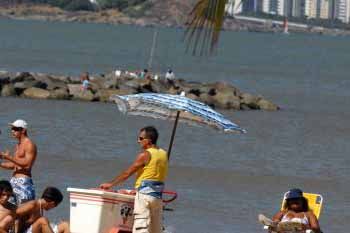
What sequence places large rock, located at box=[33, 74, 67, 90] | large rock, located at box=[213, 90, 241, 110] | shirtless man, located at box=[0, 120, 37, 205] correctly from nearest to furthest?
shirtless man, located at box=[0, 120, 37, 205] → large rock, located at box=[213, 90, 241, 110] → large rock, located at box=[33, 74, 67, 90]

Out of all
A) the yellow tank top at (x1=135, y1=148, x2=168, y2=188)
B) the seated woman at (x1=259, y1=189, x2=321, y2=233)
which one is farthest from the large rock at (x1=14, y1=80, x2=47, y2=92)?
the yellow tank top at (x1=135, y1=148, x2=168, y2=188)

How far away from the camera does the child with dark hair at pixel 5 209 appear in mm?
9250

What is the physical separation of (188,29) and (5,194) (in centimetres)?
467

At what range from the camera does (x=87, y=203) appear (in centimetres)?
988

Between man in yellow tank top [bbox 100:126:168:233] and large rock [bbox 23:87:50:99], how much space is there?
2884 cm

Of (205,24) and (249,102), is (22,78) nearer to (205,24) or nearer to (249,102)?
(249,102)

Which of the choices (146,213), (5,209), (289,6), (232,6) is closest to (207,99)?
(146,213)

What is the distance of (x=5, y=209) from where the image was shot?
9.34 m

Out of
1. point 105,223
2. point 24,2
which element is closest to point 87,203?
point 105,223

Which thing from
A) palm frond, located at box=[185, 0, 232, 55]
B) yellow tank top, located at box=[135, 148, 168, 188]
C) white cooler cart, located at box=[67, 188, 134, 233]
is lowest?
white cooler cart, located at box=[67, 188, 134, 233]

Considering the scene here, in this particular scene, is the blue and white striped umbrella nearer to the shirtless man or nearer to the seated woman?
the seated woman

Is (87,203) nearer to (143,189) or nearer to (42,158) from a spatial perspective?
(143,189)

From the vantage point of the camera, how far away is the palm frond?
16.1 feet

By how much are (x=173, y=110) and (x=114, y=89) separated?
27932mm
